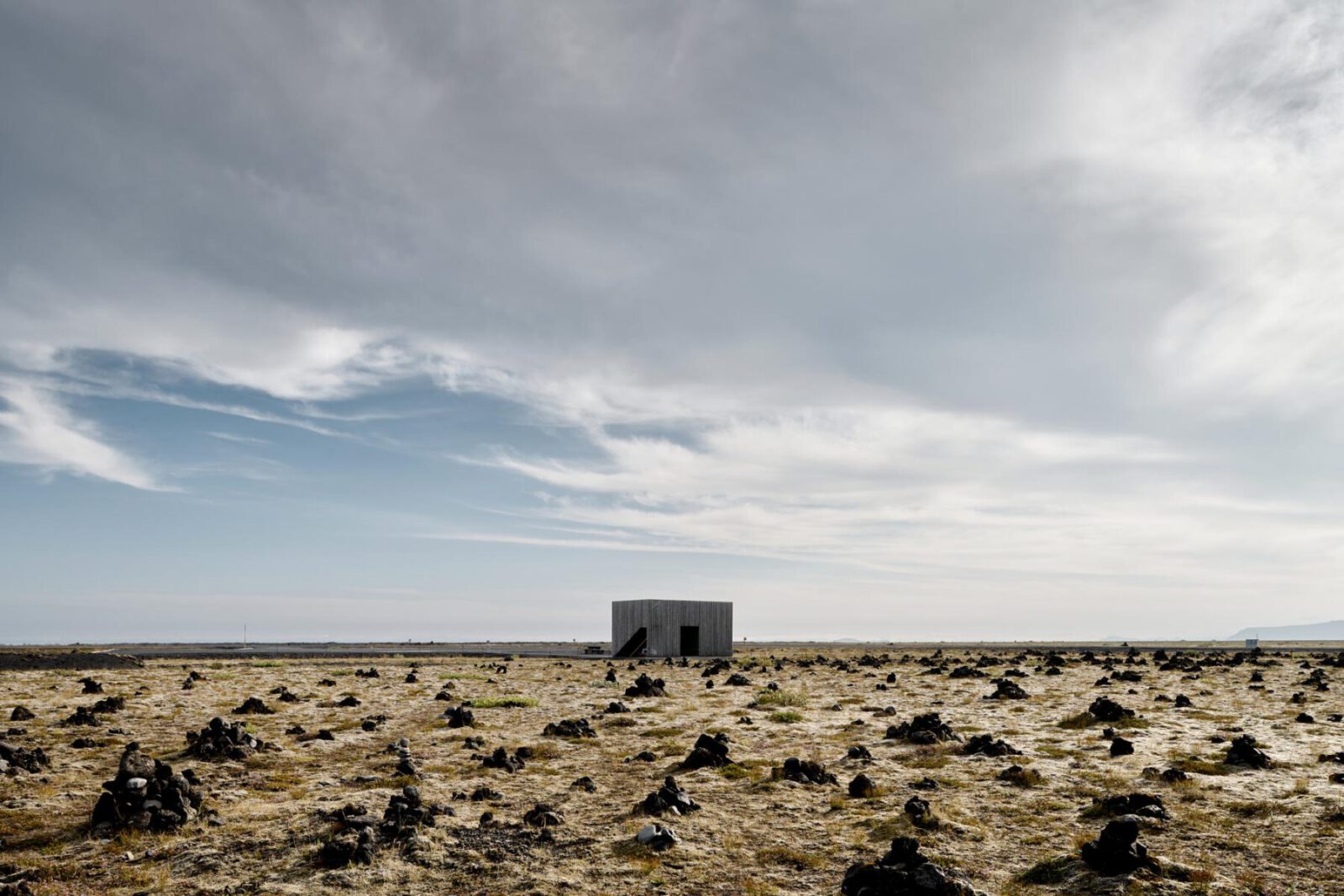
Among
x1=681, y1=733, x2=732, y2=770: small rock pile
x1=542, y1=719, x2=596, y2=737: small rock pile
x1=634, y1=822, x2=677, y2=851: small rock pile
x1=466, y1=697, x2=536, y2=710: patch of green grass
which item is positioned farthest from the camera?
x1=466, y1=697, x2=536, y2=710: patch of green grass

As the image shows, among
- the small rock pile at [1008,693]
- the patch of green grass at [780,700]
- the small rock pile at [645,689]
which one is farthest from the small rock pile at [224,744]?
the small rock pile at [1008,693]

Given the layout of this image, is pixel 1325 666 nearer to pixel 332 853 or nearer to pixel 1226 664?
pixel 1226 664

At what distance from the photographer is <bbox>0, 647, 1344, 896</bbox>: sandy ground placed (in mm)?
12305

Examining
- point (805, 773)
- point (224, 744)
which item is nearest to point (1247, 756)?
point (805, 773)

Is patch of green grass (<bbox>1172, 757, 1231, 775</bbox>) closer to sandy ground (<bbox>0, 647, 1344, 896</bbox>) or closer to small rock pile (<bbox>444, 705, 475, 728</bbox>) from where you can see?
sandy ground (<bbox>0, 647, 1344, 896</bbox>)

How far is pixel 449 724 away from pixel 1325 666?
2163 inches

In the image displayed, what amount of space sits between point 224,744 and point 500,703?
11299 mm

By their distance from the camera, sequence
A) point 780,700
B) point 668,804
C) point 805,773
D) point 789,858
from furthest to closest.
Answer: point 780,700 → point 805,773 → point 668,804 → point 789,858

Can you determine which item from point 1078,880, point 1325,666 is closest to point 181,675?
point 1078,880

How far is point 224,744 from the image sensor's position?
19859 millimetres

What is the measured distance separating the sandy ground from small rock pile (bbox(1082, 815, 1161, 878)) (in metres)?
0.29

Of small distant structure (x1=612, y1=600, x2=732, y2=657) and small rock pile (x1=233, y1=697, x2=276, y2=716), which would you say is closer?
small rock pile (x1=233, y1=697, x2=276, y2=716)

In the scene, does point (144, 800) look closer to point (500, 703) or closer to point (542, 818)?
point (542, 818)

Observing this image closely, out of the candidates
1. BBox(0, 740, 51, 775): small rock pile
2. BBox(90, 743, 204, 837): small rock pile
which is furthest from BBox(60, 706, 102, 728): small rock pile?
BBox(90, 743, 204, 837): small rock pile
